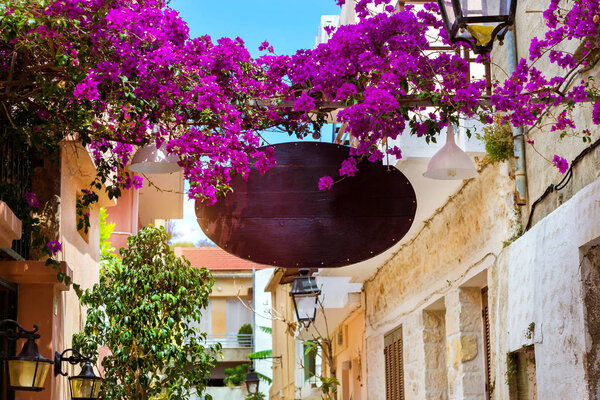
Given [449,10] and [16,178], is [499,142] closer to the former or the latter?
[449,10]

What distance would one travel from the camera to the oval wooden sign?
694 cm

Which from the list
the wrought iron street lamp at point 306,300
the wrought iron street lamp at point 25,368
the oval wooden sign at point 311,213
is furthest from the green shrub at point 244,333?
the wrought iron street lamp at point 25,368

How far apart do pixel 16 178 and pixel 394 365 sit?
6.91 metres

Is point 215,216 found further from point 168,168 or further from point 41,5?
point 41,5

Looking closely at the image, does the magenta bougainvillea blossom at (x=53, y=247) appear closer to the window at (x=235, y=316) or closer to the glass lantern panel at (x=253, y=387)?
the glass lantern panel at (x=253, y=387)

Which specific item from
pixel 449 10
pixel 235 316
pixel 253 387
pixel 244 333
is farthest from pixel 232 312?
pixel 449 10

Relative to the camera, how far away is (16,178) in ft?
26.4

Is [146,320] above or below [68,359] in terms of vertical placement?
above

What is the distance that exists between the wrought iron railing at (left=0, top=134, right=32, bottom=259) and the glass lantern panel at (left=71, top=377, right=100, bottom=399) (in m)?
1.22

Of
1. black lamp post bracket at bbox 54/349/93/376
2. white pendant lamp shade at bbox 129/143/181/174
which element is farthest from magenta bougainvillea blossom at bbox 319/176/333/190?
black lamp post bracket at bbox 54/349/93/376

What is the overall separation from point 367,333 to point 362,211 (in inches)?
344

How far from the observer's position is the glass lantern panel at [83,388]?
305 inches

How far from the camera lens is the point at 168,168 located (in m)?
6.67

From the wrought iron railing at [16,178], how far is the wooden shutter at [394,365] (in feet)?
20.0
